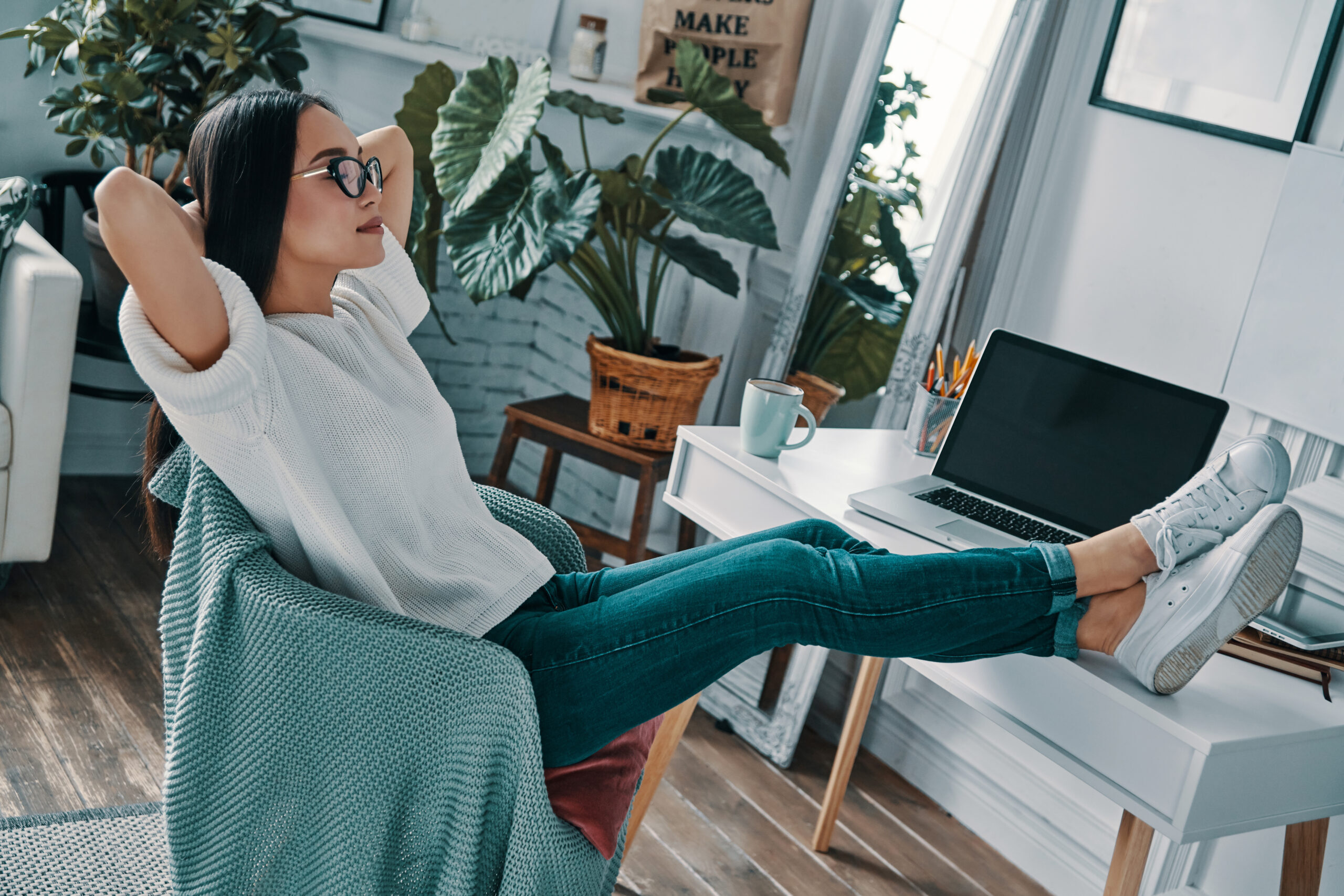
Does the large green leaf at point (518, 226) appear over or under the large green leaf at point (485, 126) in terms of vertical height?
under

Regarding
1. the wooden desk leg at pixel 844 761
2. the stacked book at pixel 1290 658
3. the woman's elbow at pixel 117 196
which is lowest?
the wooden desk leg at pixel 844 761

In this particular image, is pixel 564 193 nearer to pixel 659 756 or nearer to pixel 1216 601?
pixel 659 756

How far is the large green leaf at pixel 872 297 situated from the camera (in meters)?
2.27

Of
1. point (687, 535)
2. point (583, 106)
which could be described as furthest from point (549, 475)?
point (583, 106)

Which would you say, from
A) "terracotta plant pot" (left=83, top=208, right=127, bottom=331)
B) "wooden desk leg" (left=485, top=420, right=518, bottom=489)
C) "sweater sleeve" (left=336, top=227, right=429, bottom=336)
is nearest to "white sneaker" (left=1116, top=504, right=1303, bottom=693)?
"sweater sleeve" (left=336, top=227, right=429, bottom=336)

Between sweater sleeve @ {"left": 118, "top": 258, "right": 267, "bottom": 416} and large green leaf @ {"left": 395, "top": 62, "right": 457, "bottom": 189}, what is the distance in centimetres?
138

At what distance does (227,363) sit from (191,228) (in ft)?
0.69

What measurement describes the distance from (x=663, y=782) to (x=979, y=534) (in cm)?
81

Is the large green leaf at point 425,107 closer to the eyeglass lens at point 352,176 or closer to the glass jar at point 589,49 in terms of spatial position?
the glass jar at point 589,49

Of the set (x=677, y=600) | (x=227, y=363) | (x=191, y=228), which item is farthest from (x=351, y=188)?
(x=677, y=600)

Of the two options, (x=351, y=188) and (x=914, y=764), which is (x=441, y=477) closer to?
(x=351, y=188)

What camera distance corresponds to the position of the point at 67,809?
1.67m

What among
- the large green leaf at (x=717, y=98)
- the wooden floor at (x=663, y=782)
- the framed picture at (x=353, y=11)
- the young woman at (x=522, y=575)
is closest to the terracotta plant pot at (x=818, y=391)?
the large green leaf at (x=717, y=98)

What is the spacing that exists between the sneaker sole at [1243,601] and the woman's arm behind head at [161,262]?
1072 mm
